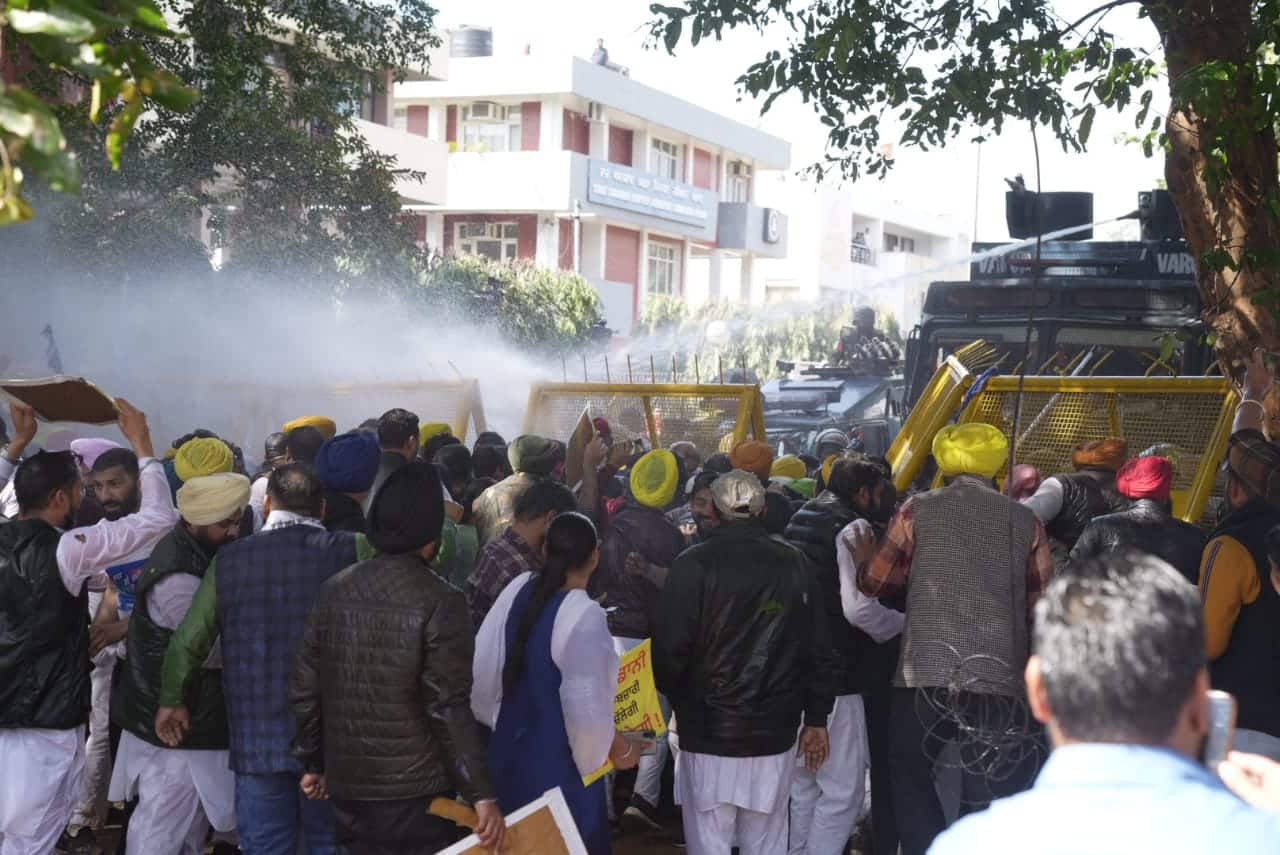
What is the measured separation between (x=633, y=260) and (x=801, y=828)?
124 ft

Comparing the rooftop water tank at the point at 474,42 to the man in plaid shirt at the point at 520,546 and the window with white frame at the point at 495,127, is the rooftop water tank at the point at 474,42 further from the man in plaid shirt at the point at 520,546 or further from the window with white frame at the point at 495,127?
the man in plaid shirt at the point at 520,546

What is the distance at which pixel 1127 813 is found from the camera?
6.05ft

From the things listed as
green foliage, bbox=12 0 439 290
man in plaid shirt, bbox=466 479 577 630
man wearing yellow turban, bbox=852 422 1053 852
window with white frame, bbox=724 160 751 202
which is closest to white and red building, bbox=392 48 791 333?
window with white frame, bbox=724 160 751 202

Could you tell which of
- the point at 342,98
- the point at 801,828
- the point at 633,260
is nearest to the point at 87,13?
the point at 801,828

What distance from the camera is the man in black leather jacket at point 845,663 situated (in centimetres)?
592

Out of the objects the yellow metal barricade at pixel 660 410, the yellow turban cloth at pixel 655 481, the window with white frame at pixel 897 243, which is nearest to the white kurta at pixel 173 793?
the yellow turban cloth at pixel 655 481

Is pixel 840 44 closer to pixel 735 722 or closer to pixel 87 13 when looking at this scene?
pixel 735 722

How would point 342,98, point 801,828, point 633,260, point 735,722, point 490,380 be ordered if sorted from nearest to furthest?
point 735,722 → point 801,828 → point 342,98 → point 490,380 → point 633,260

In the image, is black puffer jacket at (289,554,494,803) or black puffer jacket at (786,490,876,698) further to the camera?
black puffer jacket at (786,490,876,698)

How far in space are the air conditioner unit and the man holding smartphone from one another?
40209mm

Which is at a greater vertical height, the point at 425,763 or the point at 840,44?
the point at 840,44

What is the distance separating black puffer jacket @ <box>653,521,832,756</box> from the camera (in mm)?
5184

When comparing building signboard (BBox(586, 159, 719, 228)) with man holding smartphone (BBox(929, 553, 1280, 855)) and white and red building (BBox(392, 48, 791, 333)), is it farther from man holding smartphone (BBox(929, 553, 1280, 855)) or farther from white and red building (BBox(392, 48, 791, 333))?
man holding smartphone (BBox(929, 553, 1280, 855))

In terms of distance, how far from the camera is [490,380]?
2191 centimetres
